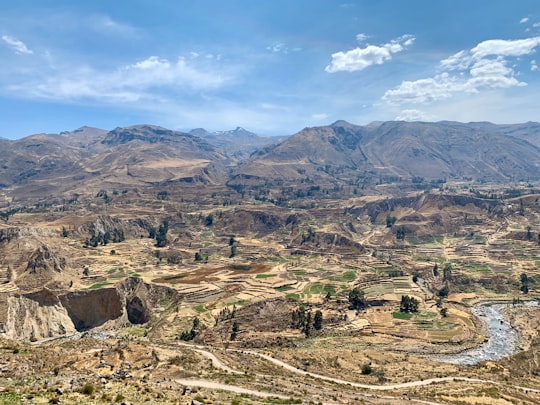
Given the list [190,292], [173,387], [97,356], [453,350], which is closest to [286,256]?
[190,292]

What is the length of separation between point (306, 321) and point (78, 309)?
66.7 meters

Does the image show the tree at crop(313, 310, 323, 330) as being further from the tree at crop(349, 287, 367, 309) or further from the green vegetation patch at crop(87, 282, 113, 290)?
the green vegetation patch at crop(87, 282, 113, 290)

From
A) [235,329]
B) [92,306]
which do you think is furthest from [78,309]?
[235,329]

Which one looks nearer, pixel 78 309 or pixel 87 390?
pixel 87 390

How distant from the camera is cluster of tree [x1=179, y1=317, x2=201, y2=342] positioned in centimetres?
9462

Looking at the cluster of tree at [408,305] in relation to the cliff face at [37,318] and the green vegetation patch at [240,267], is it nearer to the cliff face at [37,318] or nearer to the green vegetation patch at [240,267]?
the green vegetation patch at [240,267]

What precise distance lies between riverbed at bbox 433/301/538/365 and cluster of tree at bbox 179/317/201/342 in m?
56.1

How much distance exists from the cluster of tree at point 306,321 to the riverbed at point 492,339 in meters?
30.1

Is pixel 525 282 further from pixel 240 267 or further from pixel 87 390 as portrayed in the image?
pixel 87 390

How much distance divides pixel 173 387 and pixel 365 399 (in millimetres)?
24893

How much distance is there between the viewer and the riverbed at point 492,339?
8869 centimetres

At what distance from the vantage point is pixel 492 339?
101 metres

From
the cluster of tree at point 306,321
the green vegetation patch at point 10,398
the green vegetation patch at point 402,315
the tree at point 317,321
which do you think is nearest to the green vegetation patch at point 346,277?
the green vegetation patch at point 402,315

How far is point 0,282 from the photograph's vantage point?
419ft
